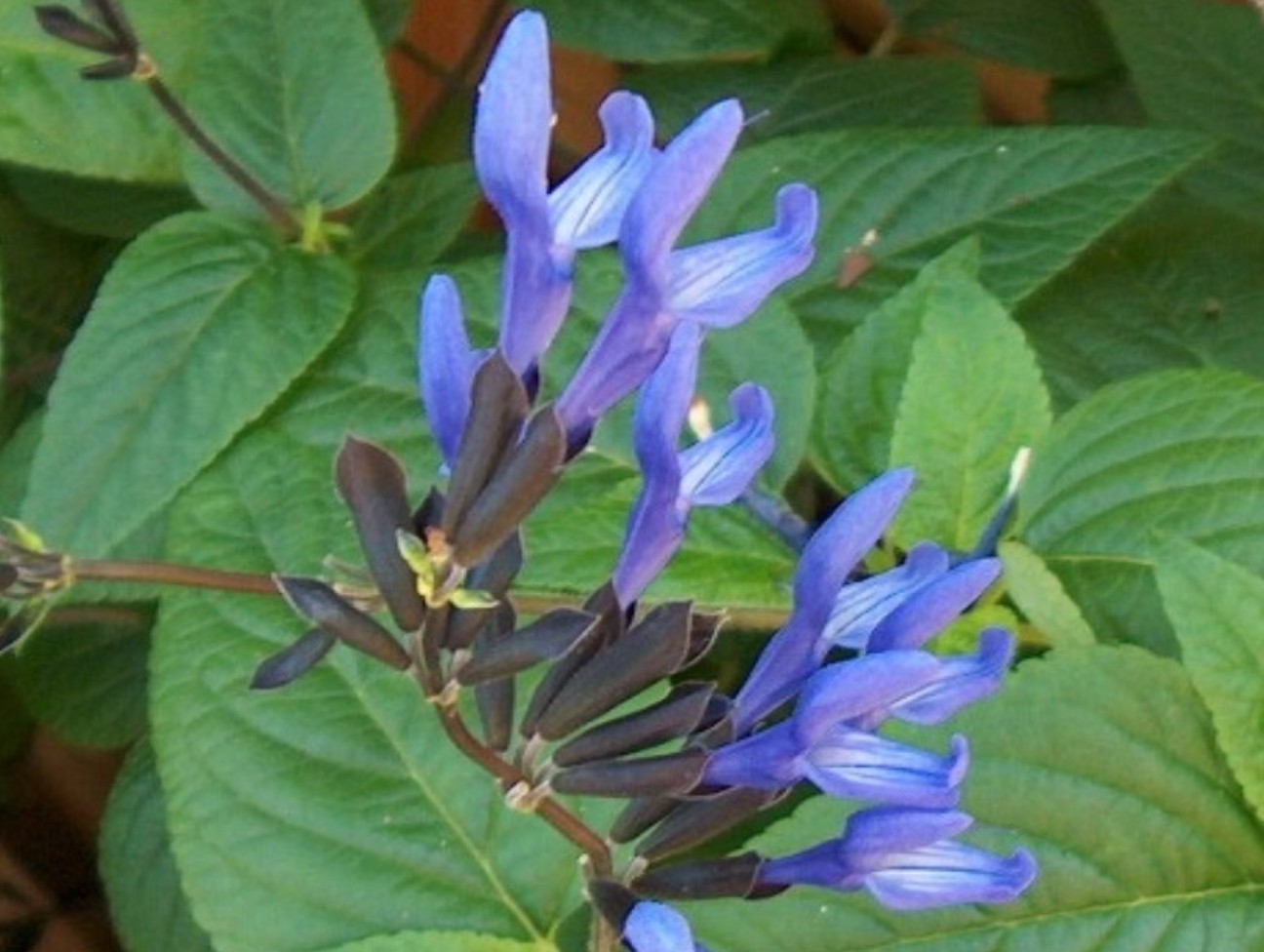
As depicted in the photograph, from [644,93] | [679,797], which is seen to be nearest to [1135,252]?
[644,93]

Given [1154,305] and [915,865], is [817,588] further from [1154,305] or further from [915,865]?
[1154,305]

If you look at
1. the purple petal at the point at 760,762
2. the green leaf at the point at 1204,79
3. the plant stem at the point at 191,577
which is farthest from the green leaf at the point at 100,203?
the purple petal at the point at 760,762

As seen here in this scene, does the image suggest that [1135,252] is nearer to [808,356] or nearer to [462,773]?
[808,356]

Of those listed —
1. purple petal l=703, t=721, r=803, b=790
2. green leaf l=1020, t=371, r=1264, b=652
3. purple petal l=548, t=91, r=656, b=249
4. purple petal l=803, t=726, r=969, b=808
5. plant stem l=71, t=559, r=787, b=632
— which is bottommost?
green leaf l=1020, t=371, r=1264, b=652

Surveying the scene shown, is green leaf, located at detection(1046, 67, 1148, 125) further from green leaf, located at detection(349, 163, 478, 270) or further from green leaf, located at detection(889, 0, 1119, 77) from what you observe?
green leaf, located at detection(349, 163, 478, 270)

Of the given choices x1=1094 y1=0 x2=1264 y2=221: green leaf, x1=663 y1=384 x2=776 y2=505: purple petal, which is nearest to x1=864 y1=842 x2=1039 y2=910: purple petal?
x1=663 y1=384 x2=776 y2=505: purple petal

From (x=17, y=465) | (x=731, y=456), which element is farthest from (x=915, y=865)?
(x=17, y=465)
